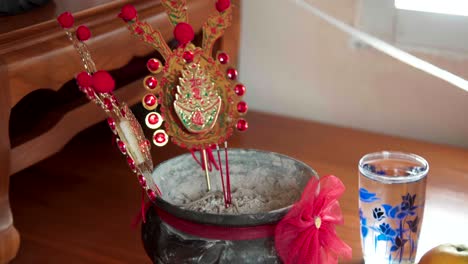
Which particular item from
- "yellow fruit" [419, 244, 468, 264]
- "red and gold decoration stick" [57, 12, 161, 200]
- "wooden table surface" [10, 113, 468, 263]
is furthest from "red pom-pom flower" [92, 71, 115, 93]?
"yellow fruit" [419, 244, 468, 264]

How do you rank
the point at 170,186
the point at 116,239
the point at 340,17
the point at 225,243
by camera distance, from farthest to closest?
the point at 340,17
the point at 116,239
the point at 170,186
the point at 225,243

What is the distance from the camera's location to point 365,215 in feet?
2.49

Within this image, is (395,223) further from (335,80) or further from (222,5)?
(335,80)

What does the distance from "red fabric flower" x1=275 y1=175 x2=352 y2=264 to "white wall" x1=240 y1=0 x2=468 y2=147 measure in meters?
0.48

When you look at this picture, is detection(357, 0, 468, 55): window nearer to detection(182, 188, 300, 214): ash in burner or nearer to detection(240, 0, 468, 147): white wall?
detection(240, 0, 468, 147): white wall

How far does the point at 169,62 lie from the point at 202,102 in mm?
52

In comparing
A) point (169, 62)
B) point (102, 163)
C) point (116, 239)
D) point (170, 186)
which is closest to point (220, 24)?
point (169, 62)

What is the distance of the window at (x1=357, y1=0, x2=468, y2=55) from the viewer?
1023mm

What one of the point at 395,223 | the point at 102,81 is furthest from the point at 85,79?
the point at 395,223

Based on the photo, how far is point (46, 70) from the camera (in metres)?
0.77

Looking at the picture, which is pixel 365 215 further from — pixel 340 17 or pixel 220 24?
pixel 340 17

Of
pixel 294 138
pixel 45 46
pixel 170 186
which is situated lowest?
pixel 294 138

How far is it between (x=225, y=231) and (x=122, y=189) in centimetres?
39

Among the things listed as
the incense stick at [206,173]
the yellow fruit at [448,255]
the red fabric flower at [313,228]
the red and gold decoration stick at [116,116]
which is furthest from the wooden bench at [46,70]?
the yellow fruit at [448,255]
